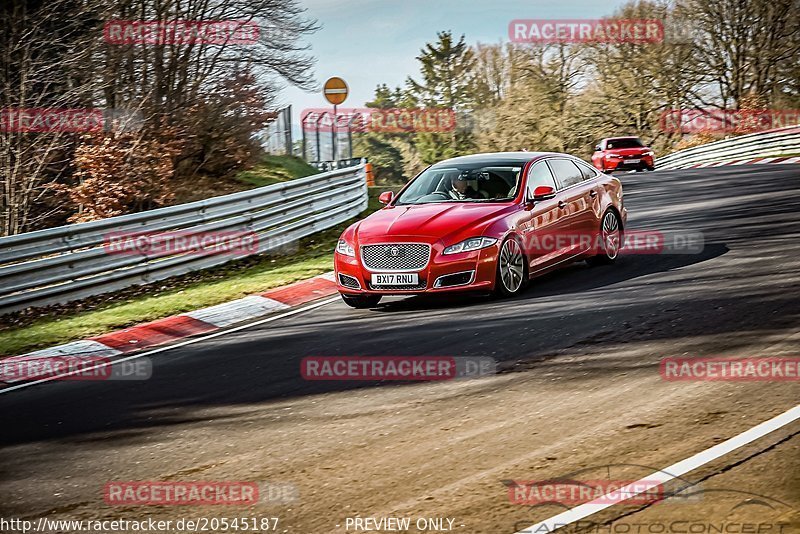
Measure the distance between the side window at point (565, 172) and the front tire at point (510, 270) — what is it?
167 centimetres

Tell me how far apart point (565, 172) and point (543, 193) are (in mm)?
1279

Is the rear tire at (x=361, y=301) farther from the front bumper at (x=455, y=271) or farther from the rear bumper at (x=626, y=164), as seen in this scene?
the rear bumper at (x=626, y=164)

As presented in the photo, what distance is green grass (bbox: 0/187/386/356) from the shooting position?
1177cm

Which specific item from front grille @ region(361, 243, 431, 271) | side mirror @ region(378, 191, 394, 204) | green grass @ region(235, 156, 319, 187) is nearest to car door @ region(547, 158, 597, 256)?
side mirror @ region(378, 191, 394, 204)

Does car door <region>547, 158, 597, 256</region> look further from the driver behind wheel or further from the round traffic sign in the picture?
the round traffic sign

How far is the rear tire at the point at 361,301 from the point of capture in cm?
1159

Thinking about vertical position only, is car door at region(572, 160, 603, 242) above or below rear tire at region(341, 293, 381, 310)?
above

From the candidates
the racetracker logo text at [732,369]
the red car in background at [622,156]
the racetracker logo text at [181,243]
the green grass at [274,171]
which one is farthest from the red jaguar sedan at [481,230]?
the red car in background at [622,156]

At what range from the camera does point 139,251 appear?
14.6 metres

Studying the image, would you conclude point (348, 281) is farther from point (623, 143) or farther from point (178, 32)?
point (623, 143)

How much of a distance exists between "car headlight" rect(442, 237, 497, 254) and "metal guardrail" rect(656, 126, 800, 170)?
2675cm

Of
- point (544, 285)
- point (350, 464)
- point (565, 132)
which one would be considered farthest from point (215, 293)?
point (565, 132)

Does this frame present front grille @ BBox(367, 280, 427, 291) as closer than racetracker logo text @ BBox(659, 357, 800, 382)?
No

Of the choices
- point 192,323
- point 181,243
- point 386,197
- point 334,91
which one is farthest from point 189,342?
point 334,91
